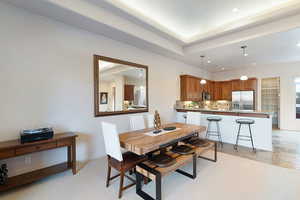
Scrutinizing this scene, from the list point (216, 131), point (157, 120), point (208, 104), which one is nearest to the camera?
point (157, 120)

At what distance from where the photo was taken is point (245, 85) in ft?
22.3

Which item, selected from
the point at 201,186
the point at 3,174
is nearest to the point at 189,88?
the point at 201,186

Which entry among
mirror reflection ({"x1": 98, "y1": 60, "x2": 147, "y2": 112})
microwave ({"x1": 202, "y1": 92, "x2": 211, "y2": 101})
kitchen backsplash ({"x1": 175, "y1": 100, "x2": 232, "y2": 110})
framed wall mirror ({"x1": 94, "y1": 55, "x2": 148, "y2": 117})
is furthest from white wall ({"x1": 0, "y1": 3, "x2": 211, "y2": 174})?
microwave ({"x1": 202, "y1": 92, "x2": 211, "y2": 101})

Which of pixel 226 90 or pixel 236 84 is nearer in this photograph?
pixel 236 84

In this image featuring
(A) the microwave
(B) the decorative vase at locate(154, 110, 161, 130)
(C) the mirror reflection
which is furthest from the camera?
(A) the microwave

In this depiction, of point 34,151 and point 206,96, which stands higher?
point 206,96

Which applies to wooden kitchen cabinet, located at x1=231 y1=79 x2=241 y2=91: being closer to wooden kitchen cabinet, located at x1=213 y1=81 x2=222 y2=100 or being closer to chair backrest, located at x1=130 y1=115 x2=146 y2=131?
wooden kitchen cabinet, located at x1=213 y1=81 x2=222 y2=100

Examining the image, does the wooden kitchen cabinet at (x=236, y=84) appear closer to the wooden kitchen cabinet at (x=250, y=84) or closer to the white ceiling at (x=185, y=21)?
the wooden kitchen cabinet at (x=250, y=84)

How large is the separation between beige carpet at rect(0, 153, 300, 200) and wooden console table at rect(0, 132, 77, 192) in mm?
158

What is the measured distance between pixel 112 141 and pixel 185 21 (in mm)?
3291

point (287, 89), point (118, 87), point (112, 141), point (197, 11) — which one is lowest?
point (112, 141)

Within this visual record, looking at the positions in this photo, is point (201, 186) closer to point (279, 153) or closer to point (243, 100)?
→ point (279, 153)

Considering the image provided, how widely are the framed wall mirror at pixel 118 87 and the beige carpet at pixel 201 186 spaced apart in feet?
4.58

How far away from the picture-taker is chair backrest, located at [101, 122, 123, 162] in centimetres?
201
